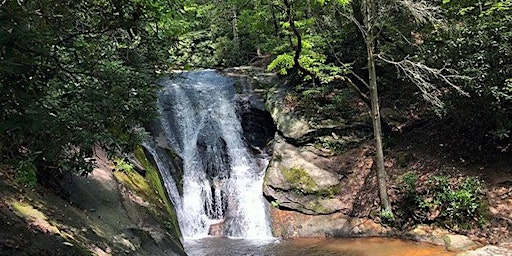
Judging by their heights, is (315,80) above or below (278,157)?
above

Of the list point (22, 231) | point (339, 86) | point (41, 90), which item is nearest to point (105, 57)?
point (41, 90)

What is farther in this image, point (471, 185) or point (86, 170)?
point (471, 185)

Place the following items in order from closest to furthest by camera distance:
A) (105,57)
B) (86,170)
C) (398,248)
Result: 1. (86,170)
2. (105,57)
3. (398,248)

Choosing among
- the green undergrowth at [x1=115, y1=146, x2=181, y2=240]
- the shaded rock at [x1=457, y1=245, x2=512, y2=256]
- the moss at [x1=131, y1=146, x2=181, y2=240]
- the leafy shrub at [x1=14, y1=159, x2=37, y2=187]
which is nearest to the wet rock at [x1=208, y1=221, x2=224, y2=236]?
the moss at [x1=131, y1=146, x2=181, y2=240]

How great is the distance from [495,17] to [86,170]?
31.8ft

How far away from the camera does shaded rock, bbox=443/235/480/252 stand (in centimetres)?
858

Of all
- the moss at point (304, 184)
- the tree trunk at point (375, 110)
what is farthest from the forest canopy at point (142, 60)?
the moss at point (304, 184)

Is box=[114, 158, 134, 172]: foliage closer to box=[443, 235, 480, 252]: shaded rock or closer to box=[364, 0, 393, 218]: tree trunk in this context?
box=[364, 0, 393, 218]: tree trunk

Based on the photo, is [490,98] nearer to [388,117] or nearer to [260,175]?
[388,117]

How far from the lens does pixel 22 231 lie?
4.93m

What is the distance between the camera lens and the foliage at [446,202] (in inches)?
359

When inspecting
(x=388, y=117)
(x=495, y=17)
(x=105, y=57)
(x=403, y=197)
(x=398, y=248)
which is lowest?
(x=398, y=248)

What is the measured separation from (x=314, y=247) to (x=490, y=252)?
3.67 meters

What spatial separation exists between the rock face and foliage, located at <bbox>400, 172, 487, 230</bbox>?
2.03 metres
